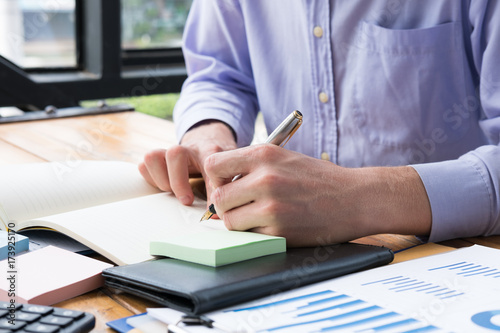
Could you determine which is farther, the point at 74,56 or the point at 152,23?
the point at 152,23

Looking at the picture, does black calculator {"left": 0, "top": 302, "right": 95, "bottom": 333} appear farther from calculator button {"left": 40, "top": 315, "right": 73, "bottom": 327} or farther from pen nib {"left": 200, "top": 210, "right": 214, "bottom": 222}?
pen nib {"left": 200, "top": 210, "right": 214, "bottom": 222}

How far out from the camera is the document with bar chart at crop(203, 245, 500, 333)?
1.61 ft

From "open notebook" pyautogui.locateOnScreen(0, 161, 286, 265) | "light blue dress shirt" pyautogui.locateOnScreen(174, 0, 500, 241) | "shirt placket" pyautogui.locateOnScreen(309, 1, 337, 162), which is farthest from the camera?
"shirt placket" pyautogui.locateOnScreen(309, 1, 337, 162)

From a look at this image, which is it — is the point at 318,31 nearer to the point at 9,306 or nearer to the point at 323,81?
the point at 323,81

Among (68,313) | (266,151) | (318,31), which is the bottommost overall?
(68,313)

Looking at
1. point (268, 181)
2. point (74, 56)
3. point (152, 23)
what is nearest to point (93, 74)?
point (74, 56)

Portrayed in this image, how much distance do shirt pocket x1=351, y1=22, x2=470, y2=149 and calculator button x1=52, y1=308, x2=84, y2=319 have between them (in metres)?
0.73

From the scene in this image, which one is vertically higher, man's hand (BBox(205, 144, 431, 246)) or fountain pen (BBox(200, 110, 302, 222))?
fountain pen (BBox(200, 110, 302, 222))

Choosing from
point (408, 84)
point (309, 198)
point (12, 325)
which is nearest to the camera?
point (12, 325)

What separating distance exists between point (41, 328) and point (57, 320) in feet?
0.07

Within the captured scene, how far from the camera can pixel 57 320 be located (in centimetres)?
50

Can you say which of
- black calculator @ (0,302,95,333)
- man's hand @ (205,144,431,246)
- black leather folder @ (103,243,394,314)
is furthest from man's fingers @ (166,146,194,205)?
black calculator @ (0,302,95,333)

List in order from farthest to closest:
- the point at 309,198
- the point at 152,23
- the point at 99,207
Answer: the point at 152,23 < the point at 99,207 < the point at 309,198

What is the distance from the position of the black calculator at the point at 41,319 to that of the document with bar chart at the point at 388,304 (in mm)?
116
